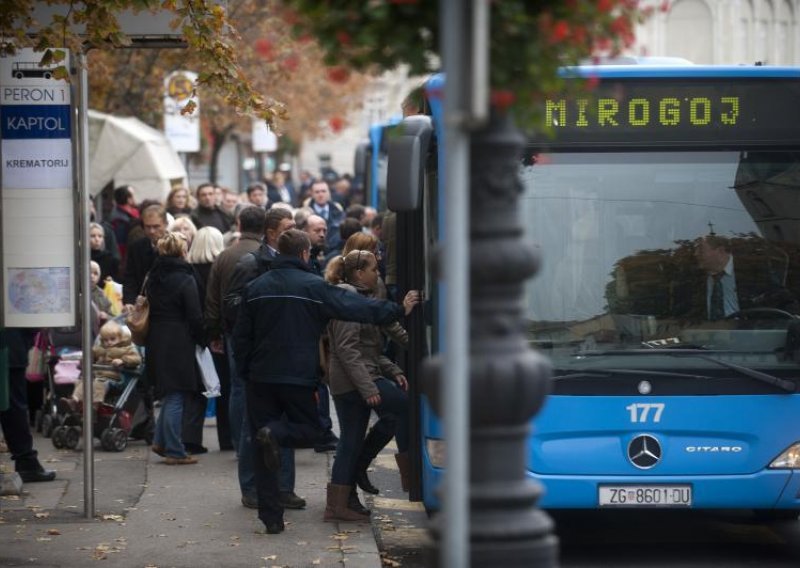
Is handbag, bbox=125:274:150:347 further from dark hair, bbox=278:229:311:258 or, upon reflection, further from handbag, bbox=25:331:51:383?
dark hair, bbox=278:229:311:258

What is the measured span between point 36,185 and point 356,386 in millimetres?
2193

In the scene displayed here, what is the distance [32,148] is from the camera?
963 cm

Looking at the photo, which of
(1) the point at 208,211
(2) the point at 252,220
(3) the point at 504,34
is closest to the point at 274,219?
(2) the point at 252,220

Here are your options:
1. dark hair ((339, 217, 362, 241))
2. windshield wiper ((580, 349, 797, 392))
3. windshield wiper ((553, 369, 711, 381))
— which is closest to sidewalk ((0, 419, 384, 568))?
windshield wiper ((553, 369, 711, 381))

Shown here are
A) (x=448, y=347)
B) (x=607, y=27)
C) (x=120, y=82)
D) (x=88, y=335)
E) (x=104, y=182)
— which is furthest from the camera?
(x=120, y=82)

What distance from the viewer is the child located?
13211 millimetres

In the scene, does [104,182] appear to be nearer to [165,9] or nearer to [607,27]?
[165,9]

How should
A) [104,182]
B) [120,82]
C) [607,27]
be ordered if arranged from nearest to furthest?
[607,27], [104,182], [120,82]

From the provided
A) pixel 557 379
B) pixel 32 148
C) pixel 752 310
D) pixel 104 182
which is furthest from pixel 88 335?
pixel 104 182

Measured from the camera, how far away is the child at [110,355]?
13.2m

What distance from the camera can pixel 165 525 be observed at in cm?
977

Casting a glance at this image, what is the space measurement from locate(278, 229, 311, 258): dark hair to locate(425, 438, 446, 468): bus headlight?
132 centimetres

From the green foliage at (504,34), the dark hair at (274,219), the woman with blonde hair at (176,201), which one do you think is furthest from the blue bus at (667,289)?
the woman with blonde hair at (176,201)

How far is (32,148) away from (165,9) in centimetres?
115
